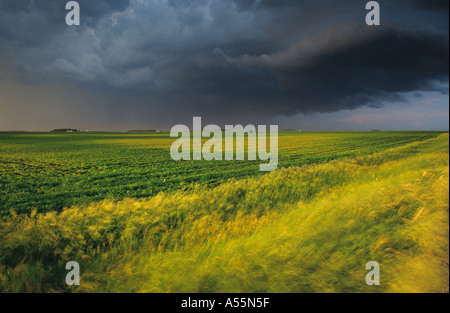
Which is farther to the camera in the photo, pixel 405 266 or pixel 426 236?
pixel 426 236

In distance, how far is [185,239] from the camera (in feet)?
15.8

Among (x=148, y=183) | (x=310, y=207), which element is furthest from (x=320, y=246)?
(x=148, y=183)

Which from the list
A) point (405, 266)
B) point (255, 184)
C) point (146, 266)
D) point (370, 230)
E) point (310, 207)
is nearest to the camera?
point (405, 266)

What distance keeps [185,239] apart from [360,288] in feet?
10.2

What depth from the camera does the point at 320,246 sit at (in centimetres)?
386
